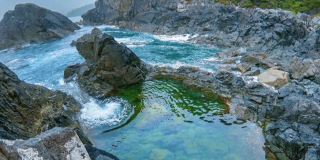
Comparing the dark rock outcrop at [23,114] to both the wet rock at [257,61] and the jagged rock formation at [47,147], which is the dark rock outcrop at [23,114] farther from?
the wet rock at [257,61]

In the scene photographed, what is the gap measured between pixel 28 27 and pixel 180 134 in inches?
2716

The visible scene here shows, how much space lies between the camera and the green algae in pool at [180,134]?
1549 cm

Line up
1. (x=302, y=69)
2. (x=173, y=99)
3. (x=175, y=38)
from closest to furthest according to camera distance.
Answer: (x=173, y=99) → (x=302, y=69) → (x=175, y=38)

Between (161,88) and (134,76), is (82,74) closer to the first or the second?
(134,76)

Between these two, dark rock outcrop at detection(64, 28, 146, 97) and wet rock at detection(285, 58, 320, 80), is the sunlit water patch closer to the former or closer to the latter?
dark rock outcrop at detection(64, 28, 146, 97)

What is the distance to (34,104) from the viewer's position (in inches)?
618

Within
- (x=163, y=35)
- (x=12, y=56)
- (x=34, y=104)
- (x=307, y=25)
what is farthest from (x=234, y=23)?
(x=12, y=56)

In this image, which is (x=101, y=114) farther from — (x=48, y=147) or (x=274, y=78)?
(x=274, y=78)

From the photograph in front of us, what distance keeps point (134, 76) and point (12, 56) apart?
43366mm

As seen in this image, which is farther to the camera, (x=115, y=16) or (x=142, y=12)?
(x=115, y=16)

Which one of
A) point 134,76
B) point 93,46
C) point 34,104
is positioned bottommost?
point 134,76

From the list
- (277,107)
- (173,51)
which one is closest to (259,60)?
(277,107)

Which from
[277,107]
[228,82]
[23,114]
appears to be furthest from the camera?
[228,82]

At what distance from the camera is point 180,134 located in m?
17.3
